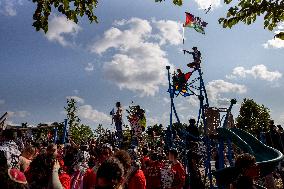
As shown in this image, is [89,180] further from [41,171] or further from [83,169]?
[41,171]

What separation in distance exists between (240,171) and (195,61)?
941cm

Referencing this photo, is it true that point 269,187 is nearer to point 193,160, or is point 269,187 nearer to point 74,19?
point 193,160

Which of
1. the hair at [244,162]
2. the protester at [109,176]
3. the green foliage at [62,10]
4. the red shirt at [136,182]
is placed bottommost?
the protester at [109,176]

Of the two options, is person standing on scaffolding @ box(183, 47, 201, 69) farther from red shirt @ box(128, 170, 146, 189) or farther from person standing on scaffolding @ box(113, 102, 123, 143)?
red shirt @ box(128, 170, 146, 189)

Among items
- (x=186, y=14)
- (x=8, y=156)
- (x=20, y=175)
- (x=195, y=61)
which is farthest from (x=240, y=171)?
(x=186, y=14)

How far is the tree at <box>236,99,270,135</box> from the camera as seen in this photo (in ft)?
231

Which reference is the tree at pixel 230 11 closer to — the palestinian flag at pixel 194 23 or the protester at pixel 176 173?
the protester at pixel 176 173

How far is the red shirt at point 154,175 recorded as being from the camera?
697 centimetres

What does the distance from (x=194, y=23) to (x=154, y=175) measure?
419 inches

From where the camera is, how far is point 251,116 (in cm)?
7231

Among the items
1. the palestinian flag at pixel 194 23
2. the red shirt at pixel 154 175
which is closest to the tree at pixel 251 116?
the palestinian flag at pixel 194 23

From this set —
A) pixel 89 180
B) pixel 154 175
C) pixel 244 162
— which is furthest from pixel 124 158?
pixel 154 175

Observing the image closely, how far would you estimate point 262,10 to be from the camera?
207 inches

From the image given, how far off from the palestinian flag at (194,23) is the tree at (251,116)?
57.7 meters
